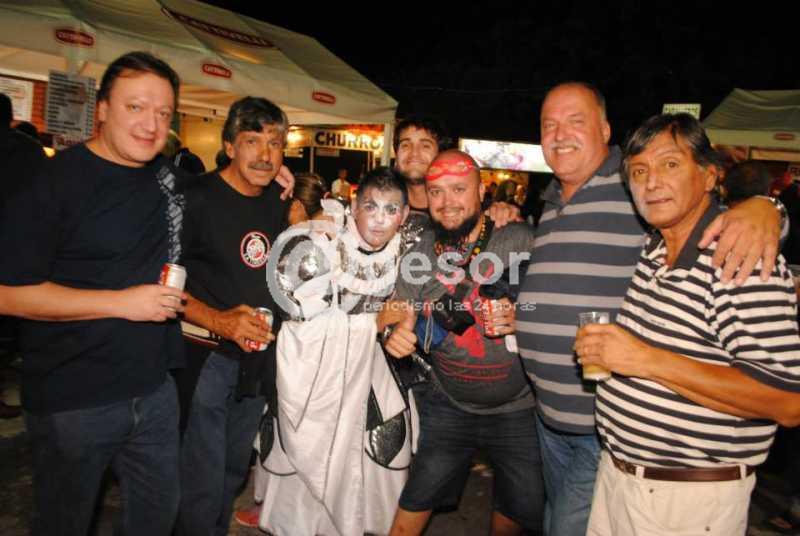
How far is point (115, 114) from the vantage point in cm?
215

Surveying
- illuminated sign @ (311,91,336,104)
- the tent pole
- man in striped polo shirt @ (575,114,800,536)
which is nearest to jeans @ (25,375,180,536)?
man in striped polo shirt @ (575,114,800,536)

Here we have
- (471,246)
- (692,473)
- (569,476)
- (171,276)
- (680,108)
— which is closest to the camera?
(692,473)

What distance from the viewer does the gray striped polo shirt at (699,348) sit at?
1.61 m

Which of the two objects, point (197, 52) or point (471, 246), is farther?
point (197, 52)

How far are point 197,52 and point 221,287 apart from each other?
4.95m

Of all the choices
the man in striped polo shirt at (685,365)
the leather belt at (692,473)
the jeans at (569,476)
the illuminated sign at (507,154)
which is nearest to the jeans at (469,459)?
the jeans at (569,476)

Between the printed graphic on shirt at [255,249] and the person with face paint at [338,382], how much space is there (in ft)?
0.21

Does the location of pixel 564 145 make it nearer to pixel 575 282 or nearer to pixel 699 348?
pixel 575 282

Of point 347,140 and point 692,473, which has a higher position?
point 347,140

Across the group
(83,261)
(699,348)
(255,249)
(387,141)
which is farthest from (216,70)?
(699,348)

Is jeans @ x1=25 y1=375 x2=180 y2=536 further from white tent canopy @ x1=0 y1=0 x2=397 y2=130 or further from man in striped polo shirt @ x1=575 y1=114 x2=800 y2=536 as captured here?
white tent canopy @ x1=0 y1=0 x2=397 y2=130

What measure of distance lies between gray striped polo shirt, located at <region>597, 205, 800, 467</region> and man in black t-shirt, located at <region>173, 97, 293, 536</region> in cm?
190

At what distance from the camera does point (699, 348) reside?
1757mm

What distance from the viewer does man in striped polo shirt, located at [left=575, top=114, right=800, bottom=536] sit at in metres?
1.63
